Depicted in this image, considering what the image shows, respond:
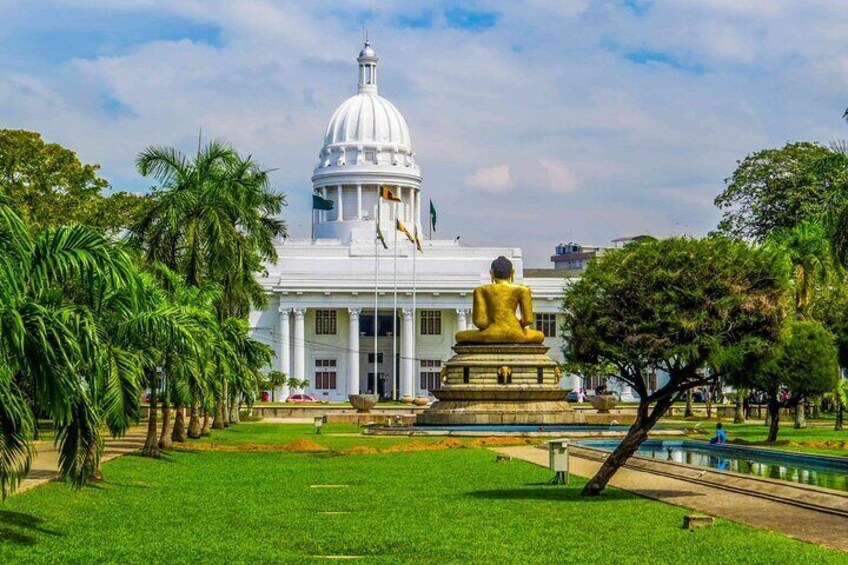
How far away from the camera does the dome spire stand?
126812mm

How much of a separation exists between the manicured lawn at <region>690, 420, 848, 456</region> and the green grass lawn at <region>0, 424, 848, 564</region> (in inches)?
513

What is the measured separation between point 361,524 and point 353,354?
279 ft

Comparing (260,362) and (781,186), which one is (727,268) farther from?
(781,186)

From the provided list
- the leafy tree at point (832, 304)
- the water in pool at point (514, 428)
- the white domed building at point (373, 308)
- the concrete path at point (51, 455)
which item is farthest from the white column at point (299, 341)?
the water in pool at point (514, 428)

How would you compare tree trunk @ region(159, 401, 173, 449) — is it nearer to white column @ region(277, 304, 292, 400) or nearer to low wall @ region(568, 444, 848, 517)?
low wall @ region(568, 444, 848, 517)

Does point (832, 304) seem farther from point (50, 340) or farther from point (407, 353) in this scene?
point (50, 340)

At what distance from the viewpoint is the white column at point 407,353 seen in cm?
10481

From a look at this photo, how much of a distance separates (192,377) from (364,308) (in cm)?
7516

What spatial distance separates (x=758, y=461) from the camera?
110 feet

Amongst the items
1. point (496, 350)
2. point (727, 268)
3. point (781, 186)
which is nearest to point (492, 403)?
point (496, 350)

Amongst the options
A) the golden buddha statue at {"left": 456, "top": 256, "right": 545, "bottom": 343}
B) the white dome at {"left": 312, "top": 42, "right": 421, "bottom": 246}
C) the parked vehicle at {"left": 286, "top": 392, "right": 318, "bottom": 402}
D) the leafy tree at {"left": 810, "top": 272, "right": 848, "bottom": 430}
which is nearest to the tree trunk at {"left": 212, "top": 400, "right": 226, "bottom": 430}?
the golden buddha statue at {"left": 456, "top": 256, "right": 545, "bottom": 343}

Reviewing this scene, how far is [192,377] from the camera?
31.3 meters

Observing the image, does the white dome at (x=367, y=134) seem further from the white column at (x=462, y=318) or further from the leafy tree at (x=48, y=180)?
the leafy tree at (x=48, y=180)

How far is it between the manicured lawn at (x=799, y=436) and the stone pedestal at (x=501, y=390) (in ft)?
17.4
